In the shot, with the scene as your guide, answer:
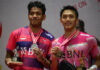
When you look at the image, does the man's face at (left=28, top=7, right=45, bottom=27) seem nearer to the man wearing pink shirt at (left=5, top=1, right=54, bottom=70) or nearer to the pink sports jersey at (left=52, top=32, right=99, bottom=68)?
the man wearing pink shirt at (left=5, top=1, right=54, bottom=70)

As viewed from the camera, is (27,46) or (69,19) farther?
(27,46)

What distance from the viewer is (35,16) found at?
183 centimetres

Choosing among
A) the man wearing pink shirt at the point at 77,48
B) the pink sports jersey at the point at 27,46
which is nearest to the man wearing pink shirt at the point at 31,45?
the pink sports jersey at the point at 27,46

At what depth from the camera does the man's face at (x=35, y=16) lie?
1830 mm

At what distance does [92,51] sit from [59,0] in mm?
1579

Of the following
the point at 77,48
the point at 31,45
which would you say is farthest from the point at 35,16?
the point at 77,48

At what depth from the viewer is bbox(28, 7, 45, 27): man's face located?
1.83 metres

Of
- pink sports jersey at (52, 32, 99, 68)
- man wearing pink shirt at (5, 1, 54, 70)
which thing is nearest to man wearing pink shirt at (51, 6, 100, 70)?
pink sports jersey at (52, 32, 99, 68)

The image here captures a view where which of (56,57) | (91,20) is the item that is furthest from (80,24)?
(56,57)

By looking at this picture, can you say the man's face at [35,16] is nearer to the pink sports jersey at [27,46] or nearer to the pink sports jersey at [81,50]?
the pink sports jersey at [27,46]

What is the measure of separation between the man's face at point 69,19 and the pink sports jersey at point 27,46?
0.92 feet

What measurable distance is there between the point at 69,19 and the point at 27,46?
1.50ft

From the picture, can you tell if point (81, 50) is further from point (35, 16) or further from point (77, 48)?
point (35, 16)

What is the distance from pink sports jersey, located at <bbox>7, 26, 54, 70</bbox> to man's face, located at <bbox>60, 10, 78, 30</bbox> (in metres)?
0.28
